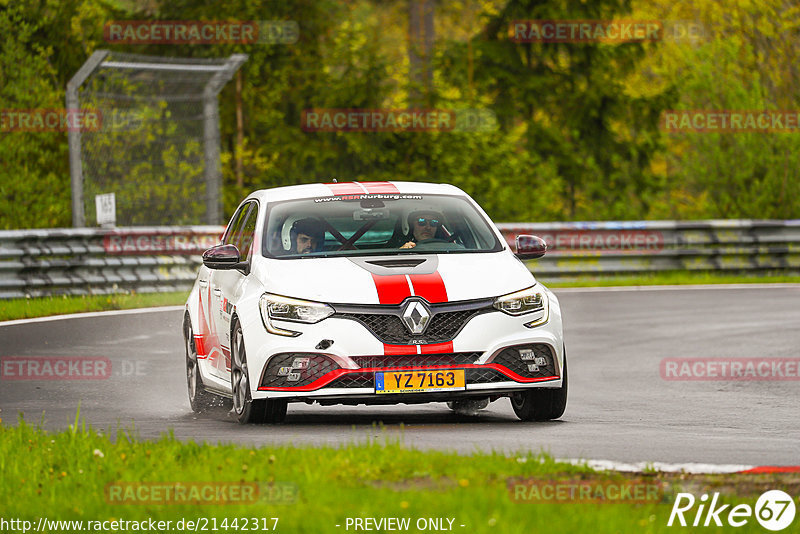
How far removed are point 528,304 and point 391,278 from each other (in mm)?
922

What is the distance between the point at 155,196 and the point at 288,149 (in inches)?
383

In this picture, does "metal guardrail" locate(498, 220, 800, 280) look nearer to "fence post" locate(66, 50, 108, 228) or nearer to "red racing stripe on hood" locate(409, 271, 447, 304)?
"fence post" locate(66, 50, 108, 228)

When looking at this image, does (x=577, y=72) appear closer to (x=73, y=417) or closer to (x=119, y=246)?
(x=119, y=246)

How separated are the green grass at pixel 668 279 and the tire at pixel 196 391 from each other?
44.1 ft

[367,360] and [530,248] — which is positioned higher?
[530,248]

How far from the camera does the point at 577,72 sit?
123 ft

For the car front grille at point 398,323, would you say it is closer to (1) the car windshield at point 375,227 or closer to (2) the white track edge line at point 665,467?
(1) the car windshield at point 375,227

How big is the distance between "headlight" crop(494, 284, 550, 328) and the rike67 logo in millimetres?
3336

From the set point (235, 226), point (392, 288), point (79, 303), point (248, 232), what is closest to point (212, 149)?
point (79, 303)

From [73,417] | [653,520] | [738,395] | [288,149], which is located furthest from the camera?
[288,149]

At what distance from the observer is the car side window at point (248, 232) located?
36.7ft

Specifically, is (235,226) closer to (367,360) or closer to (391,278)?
(391,278)

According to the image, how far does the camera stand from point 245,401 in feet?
33.2

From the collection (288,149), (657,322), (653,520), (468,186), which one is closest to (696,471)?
(653,520)
